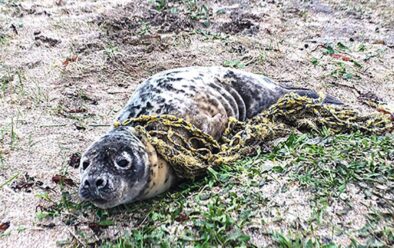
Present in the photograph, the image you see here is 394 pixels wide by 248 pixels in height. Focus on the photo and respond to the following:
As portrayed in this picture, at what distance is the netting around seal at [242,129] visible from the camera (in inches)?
113

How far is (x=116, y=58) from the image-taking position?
4.81 m

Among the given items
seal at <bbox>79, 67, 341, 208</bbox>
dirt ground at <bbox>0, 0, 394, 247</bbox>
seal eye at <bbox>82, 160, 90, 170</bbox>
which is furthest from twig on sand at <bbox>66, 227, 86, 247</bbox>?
seal eye at <bbox>82, 160, 90, 170</bbox>

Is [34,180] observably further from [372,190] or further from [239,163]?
[372,190]

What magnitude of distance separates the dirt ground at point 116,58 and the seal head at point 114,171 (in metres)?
0.24

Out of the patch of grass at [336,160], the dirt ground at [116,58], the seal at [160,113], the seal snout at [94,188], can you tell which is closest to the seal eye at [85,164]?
the seal at [160,113]

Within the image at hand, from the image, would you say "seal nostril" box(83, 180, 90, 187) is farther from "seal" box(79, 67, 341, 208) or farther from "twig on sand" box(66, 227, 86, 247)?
"twig on sand" box(66, 227, 86, 247)

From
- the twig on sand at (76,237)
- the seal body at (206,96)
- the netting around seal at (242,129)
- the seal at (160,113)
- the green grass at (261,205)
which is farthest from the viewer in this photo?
the seal body at (206,96)

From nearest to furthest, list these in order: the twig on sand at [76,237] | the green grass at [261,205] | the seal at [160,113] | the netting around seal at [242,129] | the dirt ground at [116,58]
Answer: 1. the green grass at [261,205]
2. the twig on sand at [76,237]
3. the seal at [160,113]
4. the netting around seal at [242,129]
5. the dirt ground at [116,58]

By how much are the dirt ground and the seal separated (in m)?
0.31

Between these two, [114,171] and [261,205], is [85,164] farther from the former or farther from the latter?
[261,205]

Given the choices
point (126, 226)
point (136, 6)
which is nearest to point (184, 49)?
point (136, 6)

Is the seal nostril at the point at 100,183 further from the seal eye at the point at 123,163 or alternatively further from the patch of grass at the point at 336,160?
the patch of grass at the point at 336,160

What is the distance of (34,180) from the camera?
9.77ft

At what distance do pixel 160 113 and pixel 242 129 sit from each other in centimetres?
59
